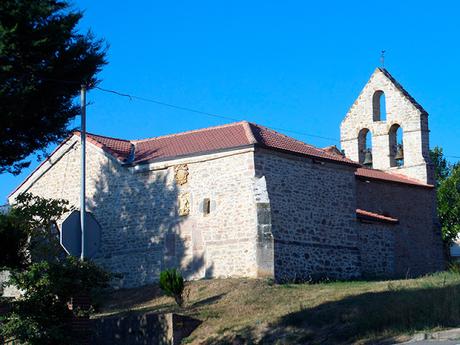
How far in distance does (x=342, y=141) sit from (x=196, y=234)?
13620mm

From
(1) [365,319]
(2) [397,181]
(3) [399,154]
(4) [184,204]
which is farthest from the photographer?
(3) [399,154]

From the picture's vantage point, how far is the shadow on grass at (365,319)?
711 inches

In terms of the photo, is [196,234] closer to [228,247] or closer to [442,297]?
[228,247]

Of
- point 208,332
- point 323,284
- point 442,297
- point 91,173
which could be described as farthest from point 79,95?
point 91,173

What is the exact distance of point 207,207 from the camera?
28484 mm

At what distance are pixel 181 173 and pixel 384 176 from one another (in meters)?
11.3

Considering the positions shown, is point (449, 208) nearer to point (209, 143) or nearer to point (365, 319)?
point (209, 143)

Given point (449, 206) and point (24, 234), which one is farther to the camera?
point (449, 206)

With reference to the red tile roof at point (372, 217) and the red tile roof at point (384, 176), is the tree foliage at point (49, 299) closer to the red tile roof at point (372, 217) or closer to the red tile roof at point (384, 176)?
the red tile roof at point (372, 217)

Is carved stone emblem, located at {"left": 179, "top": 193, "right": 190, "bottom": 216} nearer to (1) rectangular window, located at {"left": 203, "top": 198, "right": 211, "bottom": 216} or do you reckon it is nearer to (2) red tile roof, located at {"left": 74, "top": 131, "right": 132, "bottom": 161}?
(1) rectangular window, located at {"left": 203, "top": 198, "right": 211, "bottom": 216}

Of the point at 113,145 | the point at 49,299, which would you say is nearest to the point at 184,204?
the point at 113,145

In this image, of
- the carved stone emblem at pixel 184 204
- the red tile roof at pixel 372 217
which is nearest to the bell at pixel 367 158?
the red tile roof at pixel 372 217

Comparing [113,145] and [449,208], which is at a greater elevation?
[113,145]

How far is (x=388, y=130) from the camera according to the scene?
1510 inches
